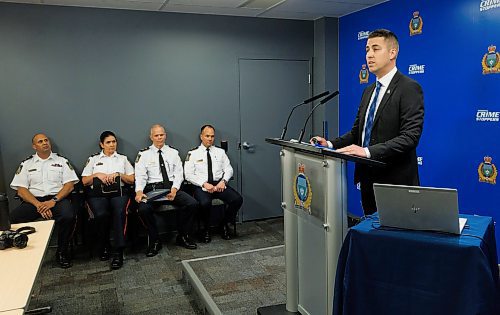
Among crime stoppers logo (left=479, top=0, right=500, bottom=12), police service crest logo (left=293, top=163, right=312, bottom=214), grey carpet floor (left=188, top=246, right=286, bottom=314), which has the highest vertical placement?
crime stoppers logo (left=479, top=0, right=500, bottom=12)

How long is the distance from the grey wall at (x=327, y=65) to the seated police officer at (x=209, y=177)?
1447 millimetres

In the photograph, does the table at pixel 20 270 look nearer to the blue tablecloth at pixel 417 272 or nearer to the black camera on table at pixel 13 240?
the black camera on table at pixel 13 240

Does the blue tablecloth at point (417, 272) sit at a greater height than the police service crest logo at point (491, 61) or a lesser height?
lesser

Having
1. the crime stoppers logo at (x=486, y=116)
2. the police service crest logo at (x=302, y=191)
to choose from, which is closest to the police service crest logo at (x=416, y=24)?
the crime stoppers logo at (x=486, y=116)

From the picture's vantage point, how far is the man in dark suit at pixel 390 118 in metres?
2.15

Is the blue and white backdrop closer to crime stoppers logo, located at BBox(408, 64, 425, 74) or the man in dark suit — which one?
crime stoppers logo, located at BBox(408, 64, 425, 74)

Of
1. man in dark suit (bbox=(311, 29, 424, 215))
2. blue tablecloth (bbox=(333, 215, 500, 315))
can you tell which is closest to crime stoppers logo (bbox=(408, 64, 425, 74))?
man in dark suit (bbox=(311, 29, 424, 215))

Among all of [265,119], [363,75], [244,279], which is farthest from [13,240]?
[363,75]

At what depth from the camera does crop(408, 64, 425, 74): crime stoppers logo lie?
4086 mm

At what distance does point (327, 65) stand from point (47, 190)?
11.3 ft

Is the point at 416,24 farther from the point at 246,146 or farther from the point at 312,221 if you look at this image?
the point at 312,221

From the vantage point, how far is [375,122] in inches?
91.0

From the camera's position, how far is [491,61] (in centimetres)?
342

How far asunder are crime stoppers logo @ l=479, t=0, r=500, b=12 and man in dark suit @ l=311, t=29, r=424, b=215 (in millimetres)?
1670
